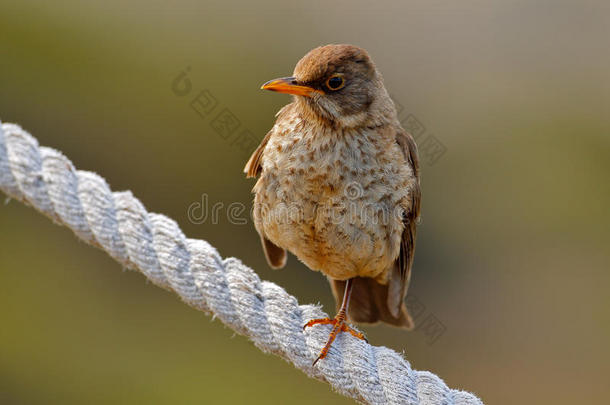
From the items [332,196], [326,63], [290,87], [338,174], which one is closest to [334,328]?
[332,196]

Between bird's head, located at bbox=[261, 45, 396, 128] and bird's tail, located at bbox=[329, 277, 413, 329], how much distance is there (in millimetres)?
1074

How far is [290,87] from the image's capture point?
381 cm

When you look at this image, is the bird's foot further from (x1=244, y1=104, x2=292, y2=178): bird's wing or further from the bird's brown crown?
the bird's brown crown

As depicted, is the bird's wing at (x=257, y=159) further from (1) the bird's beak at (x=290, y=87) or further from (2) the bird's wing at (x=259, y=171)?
(1) the bird's beak at (x=290, y=87)

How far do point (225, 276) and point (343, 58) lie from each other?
1.40 m

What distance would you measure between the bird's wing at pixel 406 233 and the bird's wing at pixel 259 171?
0.66m

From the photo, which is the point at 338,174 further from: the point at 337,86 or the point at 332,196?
the point at 337,86

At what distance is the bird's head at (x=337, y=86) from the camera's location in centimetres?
385

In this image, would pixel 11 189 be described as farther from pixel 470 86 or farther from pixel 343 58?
pixel 470 86

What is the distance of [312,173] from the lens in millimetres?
3717

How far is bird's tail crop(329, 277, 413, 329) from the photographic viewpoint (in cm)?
459

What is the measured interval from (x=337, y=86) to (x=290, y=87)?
28 cm

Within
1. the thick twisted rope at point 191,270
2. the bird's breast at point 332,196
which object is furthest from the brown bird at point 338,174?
the thick twisted rope at point 191,270

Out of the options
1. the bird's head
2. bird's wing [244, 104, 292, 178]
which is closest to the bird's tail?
bird's wing [244, 104, 292, 178]
